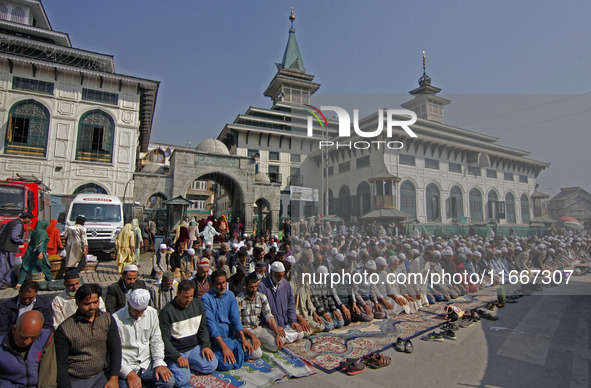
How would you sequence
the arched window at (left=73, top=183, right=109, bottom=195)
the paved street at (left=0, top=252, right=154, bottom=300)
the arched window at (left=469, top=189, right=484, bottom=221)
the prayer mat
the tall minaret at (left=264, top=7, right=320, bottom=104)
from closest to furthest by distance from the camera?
the prayer mat, the paved street at (left=0, top=252, right=154, bottom=300), the arched window at (left=469, top=189, right=484, bottom=221), the arched window at (left=73, top=183, right=109, bottom=195), the tall minaret at (left=264, top=7, right=320, bottom=104)

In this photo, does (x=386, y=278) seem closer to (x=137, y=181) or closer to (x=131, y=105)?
(x=137, y=181)

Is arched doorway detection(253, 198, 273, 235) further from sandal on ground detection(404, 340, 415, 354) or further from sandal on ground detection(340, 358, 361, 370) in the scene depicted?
sandal on ground detection(340, 358, 361, 370)

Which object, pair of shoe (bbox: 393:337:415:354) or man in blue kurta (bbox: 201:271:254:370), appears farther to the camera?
pair of shoe (bbox: 393:337:415:354)

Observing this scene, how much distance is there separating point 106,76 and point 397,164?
20.6 metres

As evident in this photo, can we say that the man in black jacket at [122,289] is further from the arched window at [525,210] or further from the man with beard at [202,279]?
the arched window at [525,210]

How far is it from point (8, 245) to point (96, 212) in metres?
4.09

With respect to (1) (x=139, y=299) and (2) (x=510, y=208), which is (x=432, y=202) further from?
(1) (x=139, y=299)

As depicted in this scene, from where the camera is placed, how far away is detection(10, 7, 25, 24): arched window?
23.2 m

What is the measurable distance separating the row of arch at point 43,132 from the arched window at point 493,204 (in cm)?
2126

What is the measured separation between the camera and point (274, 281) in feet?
16.1

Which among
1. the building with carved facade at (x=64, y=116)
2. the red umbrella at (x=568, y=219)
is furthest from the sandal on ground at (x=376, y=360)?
the building with carved facade at (x=64, y=116)

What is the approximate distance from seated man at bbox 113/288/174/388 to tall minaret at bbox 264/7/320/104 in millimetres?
35480

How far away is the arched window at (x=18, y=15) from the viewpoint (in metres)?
23.2

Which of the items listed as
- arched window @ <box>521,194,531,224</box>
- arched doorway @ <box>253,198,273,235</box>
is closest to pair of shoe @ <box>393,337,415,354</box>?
arched window @ <box>521,194,531,224</box>
